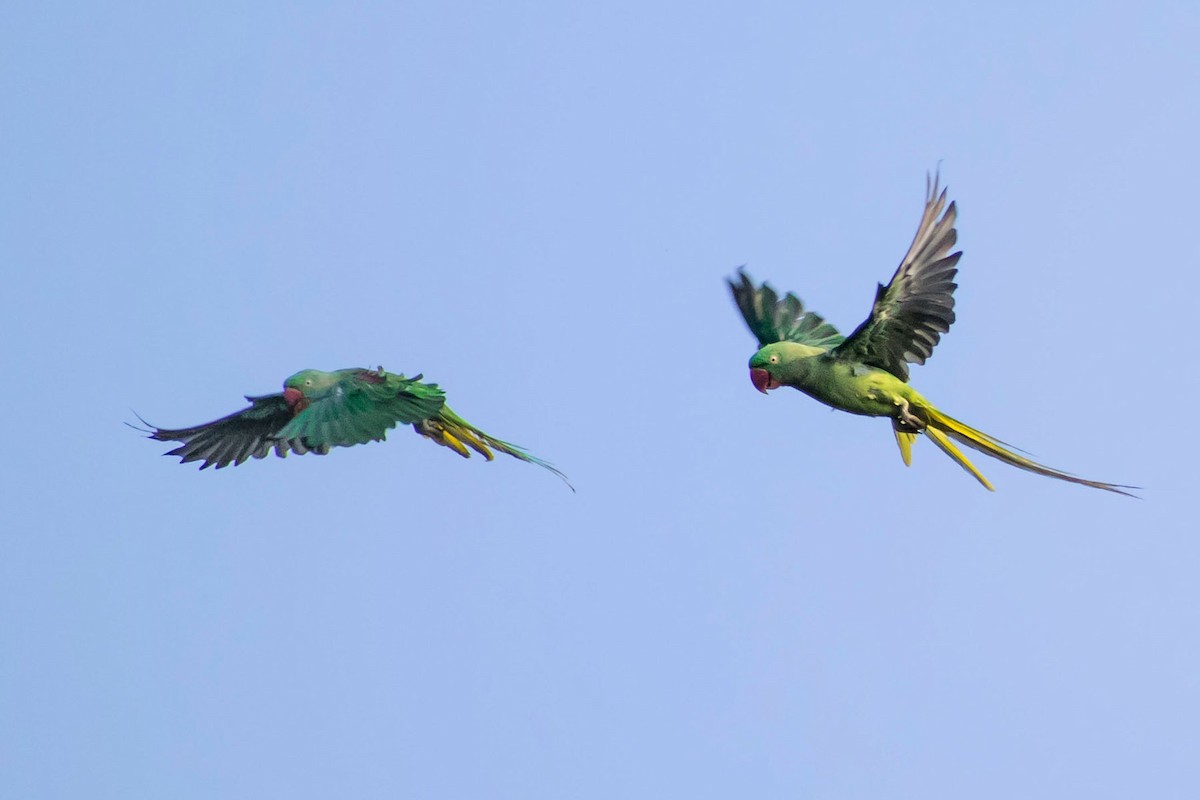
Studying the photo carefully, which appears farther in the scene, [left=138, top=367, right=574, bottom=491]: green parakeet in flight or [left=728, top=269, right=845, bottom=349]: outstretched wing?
[left=728, top=269, right=845, bottom=349]: outstretched wing

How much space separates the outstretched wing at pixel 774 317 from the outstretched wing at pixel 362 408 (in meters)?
2.50

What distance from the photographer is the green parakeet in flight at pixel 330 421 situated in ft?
40.5

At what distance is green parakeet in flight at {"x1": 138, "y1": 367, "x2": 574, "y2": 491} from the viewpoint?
12.3m

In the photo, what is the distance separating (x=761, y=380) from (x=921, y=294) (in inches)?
50.7

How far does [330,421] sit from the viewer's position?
1238 centimetres

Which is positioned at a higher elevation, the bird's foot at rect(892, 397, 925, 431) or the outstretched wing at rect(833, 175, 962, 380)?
the outstretched wing at rect(833, 175, 962, 380)

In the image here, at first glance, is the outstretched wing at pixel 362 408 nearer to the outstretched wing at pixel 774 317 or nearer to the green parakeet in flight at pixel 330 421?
the green parakeet in flight at pixel 330 421

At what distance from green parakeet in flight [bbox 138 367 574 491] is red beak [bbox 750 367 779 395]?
166 cm

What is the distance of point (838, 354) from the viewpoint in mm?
11875

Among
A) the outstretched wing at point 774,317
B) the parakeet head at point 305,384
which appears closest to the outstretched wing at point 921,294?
the outstretched wing at point 774,317

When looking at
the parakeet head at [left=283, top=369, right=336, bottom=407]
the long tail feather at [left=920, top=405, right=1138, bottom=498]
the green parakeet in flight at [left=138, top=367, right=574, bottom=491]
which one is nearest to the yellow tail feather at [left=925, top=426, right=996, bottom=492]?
the long tail feather at [left=920, top=405, right=1138, bottom=498]

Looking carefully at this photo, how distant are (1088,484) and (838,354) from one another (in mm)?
1867

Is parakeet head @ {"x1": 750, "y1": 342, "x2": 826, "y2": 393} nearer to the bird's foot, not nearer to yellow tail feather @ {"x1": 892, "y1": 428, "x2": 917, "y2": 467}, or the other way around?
the bird's foot

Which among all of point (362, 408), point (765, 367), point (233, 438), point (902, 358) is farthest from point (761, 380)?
point (233, 438)
